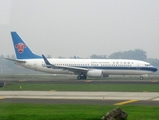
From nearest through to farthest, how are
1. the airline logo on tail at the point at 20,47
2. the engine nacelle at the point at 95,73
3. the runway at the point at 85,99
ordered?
the runway at the point at 85,99 < the engine nacelle at the point at 95,73 < the airline logo on tail at the point at 20,47

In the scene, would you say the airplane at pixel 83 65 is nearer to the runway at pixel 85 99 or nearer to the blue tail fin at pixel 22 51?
the blue tail fin at pixel 22 51

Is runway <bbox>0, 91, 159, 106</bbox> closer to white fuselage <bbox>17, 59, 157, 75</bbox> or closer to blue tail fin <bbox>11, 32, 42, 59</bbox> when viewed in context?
white fuselage <bbox>17, 59, 157, 75</bbox>

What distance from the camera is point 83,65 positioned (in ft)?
185

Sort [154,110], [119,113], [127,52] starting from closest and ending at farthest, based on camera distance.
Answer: [119,113] → [154,110] → [127,52]

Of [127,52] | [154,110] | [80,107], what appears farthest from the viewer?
[127,52]

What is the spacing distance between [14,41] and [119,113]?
4683 cm

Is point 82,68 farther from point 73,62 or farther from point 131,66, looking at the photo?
point 131,66

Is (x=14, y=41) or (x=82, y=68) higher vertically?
(x=14, y=41)

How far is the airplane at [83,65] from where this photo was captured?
179 feet

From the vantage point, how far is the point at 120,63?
181 feet

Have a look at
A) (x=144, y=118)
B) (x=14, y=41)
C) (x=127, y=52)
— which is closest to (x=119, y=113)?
(x=144, y=118)

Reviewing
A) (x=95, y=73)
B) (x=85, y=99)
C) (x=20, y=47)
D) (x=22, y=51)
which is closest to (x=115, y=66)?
(x=95, y=73)

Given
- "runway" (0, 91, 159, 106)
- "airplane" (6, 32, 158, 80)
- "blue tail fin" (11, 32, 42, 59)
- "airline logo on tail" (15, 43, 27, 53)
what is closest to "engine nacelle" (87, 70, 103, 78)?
"airplane" (6, 32, 158, 80)

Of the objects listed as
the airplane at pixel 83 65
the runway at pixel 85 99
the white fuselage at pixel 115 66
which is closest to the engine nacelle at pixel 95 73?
the airplane at pixel 83 65
